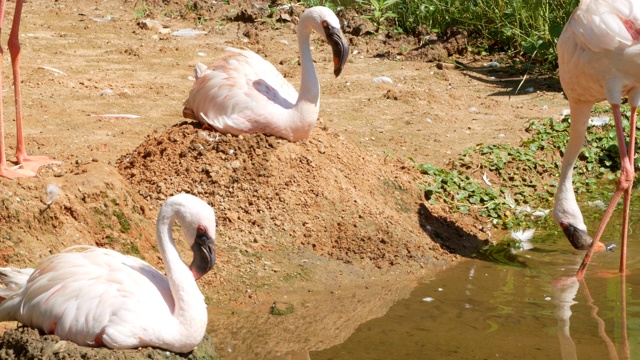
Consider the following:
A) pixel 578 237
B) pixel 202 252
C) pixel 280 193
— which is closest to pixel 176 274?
pixel 202 252

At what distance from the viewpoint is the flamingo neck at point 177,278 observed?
13.3ft

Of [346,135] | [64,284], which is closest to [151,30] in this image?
[346,135]

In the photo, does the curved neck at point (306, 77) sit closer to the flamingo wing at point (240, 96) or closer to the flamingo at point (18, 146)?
the flamingo wing at point (240, 96)

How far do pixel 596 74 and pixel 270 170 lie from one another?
2160 mm

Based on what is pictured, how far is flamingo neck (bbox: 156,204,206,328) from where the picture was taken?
4.04 metres

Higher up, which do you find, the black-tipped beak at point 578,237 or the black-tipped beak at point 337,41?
the black-tipped beak at point 337,41

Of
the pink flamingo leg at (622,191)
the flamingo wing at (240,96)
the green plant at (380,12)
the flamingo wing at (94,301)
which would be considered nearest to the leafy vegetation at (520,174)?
the pink flamingo leg at (622,191)

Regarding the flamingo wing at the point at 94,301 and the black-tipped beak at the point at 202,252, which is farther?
the black-tipped beak at the point at 202,252

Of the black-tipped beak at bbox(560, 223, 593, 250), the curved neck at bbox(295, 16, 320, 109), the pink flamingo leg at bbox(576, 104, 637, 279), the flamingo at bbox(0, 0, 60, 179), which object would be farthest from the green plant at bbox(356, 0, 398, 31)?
the flamingo at bbox(0, 0, 60, 179)

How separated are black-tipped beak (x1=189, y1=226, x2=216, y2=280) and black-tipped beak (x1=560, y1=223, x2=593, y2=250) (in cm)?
297

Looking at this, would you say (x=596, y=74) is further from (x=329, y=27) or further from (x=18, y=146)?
(x=18, y=146)

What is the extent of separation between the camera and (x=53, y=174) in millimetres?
5551

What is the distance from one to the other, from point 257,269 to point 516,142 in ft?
10.6

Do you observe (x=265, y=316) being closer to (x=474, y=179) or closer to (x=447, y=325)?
(x=447, y=325)
